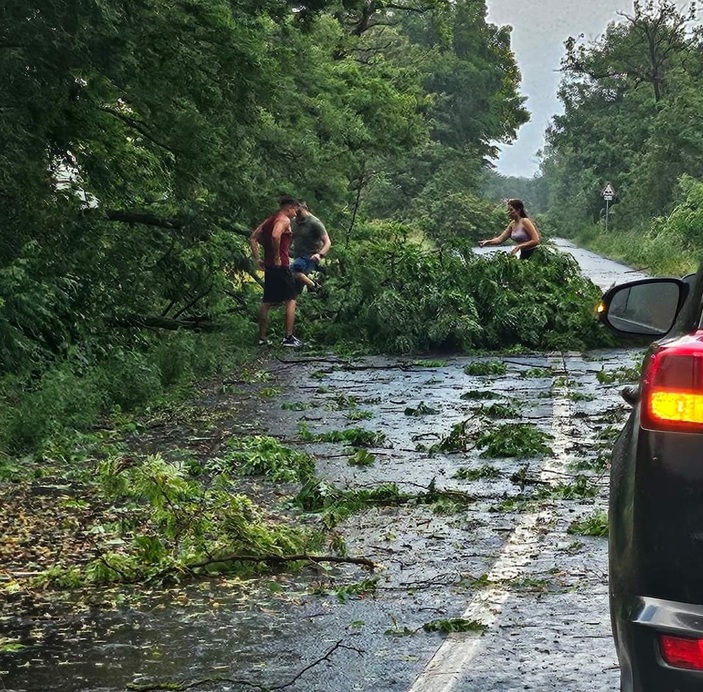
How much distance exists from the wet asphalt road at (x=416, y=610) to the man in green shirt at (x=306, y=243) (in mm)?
9847

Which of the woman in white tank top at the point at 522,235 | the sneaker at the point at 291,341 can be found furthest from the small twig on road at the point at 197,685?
the woman in white tank top at the point at 522,235

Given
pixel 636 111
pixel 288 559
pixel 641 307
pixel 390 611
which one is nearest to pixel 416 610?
pixel 390 611

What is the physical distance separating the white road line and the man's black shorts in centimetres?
939

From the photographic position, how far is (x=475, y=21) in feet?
306

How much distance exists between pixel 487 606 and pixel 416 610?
0.31 m

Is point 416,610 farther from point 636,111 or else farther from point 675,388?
point 636,111

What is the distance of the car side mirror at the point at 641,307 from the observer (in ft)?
14.5

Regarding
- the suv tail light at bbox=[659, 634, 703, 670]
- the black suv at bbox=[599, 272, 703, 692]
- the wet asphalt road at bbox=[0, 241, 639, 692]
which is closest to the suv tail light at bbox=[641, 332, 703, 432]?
the black suv at bbox=[599, 272, 703, 692]

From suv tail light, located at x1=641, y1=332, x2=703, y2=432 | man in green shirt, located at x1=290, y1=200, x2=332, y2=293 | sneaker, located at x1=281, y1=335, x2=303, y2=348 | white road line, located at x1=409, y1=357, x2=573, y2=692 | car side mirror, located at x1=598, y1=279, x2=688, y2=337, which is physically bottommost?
white road line, located at x1=409, y1=357, x2=573, y2=692

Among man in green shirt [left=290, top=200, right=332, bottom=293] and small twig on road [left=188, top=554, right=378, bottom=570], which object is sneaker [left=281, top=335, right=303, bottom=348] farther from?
small twig on road [left=188, top=554, right=378, bottom=570]

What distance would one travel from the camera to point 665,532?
3.08 meters

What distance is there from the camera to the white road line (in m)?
4.77

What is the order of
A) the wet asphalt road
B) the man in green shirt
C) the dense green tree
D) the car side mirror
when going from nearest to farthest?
1. the car side mirror
2. the wet asphalt road
3. the man in green shirt
4. the dense green tree

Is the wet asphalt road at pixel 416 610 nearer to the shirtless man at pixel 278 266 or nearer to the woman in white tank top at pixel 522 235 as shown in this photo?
the shirtless man at pixel 278 266
